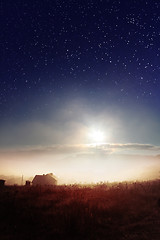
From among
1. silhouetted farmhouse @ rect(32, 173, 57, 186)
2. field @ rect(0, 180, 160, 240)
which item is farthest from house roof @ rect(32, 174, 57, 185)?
field @ rect(0, 180, 160, 240)

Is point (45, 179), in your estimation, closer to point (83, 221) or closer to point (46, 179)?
point (46, 179)

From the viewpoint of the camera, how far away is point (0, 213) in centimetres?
895

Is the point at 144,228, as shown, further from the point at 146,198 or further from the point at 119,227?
the point at 146,198

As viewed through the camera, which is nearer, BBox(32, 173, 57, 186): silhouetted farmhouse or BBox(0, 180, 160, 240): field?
BBox(0, 180, 160, 240): field

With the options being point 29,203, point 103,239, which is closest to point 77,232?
point 103,239

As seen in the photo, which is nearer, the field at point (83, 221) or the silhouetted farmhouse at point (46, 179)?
the field at point (83, 221)

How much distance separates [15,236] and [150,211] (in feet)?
20.3

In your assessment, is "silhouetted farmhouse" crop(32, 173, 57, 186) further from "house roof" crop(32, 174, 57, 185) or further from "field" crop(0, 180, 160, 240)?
"field" crop(0, 180, 160, 240)

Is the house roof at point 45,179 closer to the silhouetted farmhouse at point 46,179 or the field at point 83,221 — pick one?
the silhouetted farmhouse at point 46,179

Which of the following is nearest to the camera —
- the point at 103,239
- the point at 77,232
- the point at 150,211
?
the point at 103,239

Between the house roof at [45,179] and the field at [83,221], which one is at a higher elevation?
the house roof at [45,179]

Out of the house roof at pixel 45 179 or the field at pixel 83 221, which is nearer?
the field at pixel 83 221

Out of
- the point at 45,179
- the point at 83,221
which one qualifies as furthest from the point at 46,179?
the point at 83,221

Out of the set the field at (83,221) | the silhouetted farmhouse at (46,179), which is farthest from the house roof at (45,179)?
the field at (83,221)
